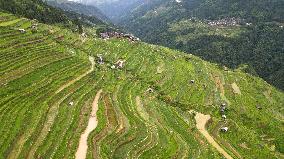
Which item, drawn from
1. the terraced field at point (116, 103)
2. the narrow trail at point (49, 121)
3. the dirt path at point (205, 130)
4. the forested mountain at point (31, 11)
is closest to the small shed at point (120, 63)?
the terraced field at point (116, 103)

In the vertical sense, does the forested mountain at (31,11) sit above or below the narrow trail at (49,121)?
below

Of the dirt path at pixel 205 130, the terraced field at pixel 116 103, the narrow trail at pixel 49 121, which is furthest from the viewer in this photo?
the dirt path at pixel 205 130

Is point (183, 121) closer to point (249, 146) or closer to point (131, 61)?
point (249, 146)

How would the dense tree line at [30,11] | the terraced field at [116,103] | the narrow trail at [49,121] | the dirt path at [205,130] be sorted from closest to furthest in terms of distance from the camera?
the narrow trail at [49,121], the terraced field at [116,103], the dirt path at [205,130], the dense tree line at [30,11]

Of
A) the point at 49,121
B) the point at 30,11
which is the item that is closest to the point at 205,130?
the point at 49,121

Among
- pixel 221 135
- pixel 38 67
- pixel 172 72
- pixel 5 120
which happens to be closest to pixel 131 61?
pixel 172 72

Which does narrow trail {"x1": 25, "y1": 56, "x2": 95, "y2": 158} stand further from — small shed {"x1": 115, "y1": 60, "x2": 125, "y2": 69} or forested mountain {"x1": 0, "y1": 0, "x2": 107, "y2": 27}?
forested mountain {"x1": 0, "y1": 0, "x2": 107, "y2": 27}

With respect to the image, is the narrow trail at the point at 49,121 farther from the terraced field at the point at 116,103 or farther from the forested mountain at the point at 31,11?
the forested mountain at the point at 31,11

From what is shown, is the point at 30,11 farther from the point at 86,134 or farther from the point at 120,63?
the point at 86,134
